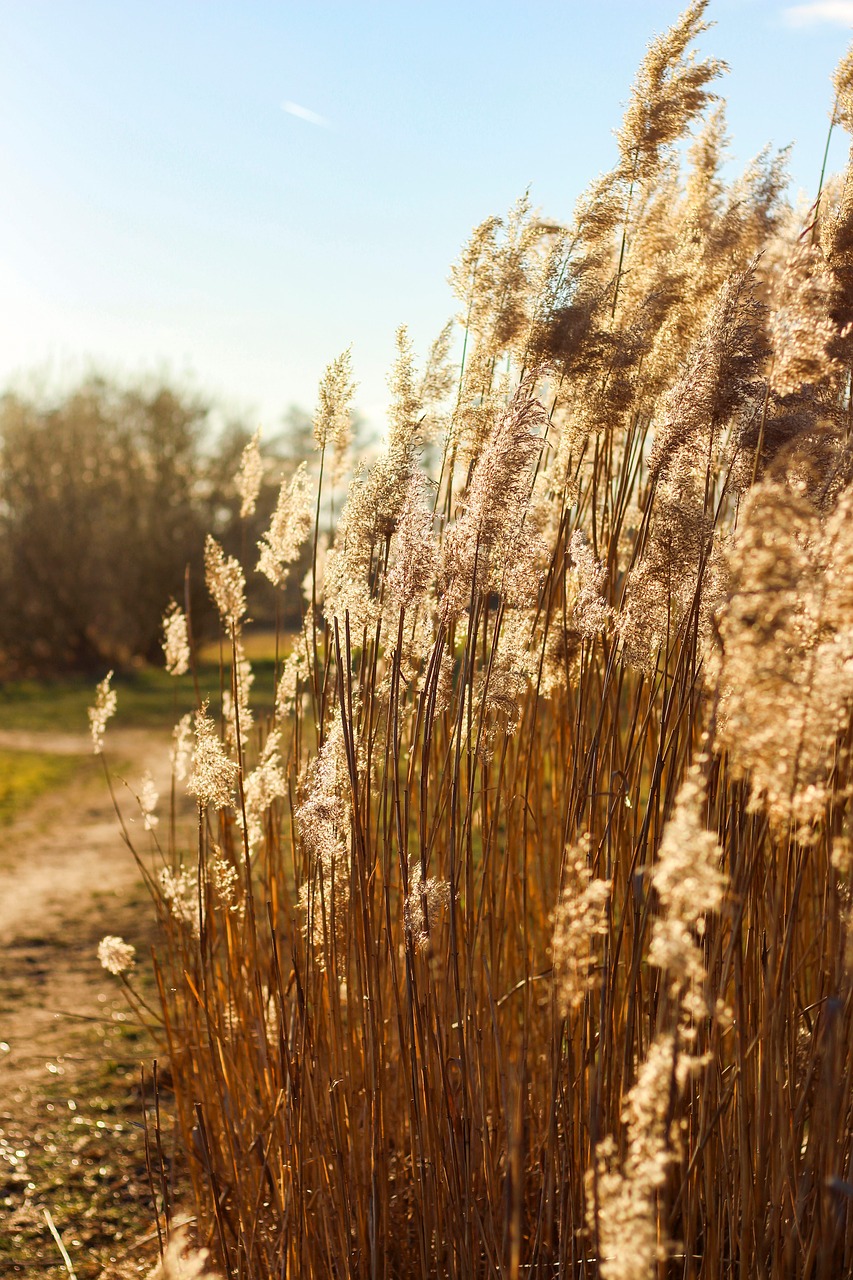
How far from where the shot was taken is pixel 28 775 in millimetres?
8312

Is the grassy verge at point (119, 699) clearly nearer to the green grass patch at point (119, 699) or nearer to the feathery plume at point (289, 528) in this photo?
the green grass patch at point (119, 699)

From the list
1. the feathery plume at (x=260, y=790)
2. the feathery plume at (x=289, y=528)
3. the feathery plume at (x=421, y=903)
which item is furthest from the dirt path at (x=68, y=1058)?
the feathery plume at (x=421, y=903)

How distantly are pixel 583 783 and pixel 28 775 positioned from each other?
7.78 metres

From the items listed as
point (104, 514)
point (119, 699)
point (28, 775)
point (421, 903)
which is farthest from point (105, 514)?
point (421, 903)

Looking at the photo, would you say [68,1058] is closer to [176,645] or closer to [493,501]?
[176,645]

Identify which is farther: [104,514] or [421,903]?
[104,514]

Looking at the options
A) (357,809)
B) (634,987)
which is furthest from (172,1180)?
(634,987)

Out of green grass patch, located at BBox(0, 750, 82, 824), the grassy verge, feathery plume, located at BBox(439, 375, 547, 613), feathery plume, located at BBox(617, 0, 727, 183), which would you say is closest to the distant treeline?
the grassy verge

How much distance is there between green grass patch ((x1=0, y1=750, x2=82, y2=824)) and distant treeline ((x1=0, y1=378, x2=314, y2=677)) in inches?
259

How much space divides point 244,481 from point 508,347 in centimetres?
66

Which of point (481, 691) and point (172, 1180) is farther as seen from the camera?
point (172, 1180)

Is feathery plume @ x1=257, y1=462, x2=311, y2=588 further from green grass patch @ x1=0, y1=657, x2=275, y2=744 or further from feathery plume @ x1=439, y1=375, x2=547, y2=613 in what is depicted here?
green grass patch @ x1=0, y1=657, x2=275, y2=744

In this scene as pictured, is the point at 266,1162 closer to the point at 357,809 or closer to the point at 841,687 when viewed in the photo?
the point at 357,809

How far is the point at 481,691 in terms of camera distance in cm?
151
